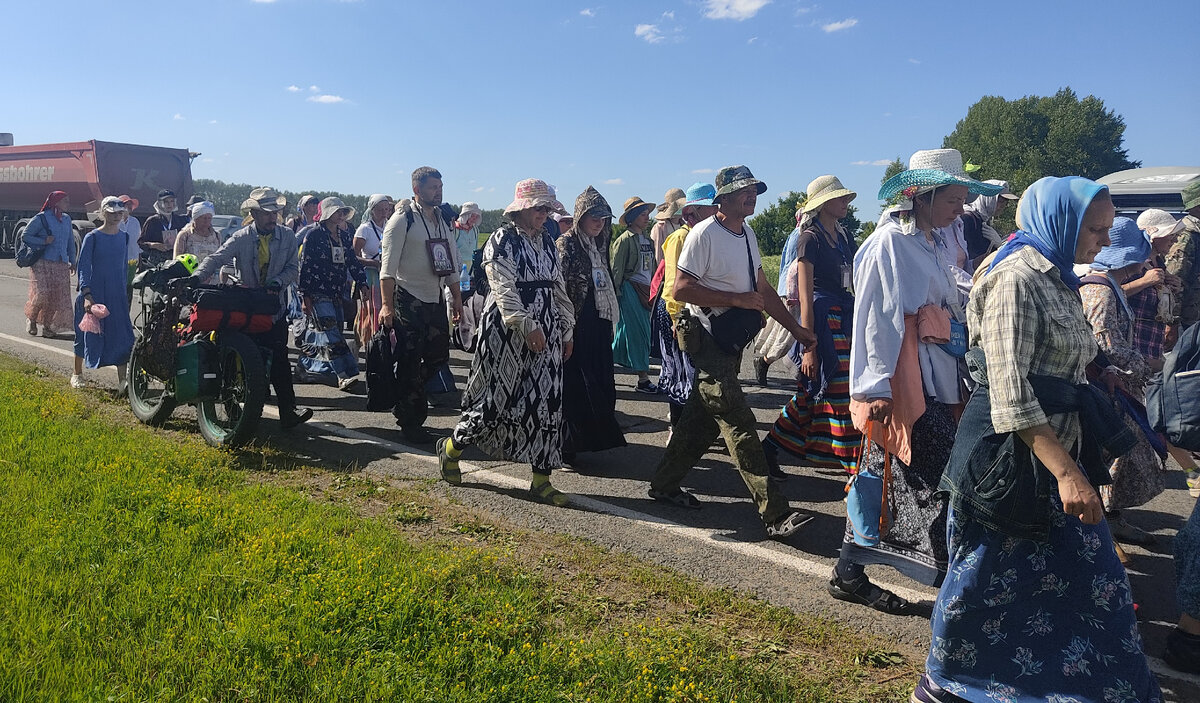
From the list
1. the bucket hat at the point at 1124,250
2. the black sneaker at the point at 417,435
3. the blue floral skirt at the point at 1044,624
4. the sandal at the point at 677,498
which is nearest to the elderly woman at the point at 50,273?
the black sneaker at the point at 417,435

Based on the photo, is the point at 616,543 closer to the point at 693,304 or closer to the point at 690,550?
the point at 690,550

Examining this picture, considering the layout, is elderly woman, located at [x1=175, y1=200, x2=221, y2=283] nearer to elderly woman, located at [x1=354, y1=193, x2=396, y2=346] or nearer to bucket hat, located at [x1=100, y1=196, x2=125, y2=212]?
bucket hat, located at [x1=100, y1=196, x2=125, y2=212]

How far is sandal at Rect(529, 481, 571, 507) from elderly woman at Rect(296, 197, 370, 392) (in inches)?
159

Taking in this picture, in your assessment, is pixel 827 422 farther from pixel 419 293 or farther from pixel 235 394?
pixel 235 394

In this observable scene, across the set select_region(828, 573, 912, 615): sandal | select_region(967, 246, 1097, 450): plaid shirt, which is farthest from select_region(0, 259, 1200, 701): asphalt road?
select_region(967, 246, 1097, 450): plaid shirt

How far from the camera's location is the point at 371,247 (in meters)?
10.4

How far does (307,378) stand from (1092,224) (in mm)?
7891

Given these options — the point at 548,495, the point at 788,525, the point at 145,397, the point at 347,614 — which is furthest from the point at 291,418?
the point at 788,525

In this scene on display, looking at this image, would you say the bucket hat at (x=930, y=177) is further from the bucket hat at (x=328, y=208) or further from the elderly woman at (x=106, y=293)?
the elderly woman at (x=106, y=293)

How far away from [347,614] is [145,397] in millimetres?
4625

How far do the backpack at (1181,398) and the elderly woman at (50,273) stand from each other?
40.7 ft

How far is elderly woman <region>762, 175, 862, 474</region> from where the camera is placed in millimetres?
5328

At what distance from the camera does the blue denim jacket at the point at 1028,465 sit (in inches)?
106

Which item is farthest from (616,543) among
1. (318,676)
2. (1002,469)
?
A: (1002,469)
